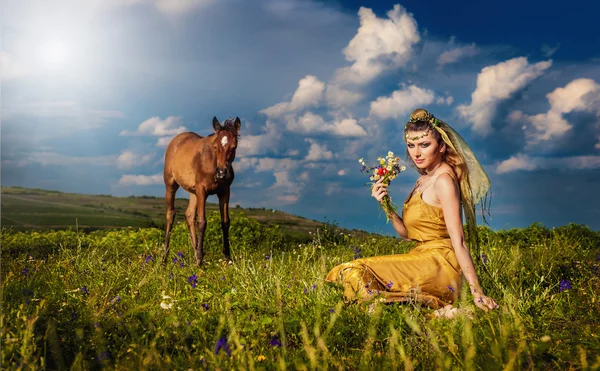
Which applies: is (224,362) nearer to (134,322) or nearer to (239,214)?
(134,322)

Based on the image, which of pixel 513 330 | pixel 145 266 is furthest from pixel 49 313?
pixel 513 330

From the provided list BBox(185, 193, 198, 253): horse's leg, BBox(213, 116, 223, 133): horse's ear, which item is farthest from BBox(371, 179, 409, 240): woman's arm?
BBox(185, 193, 198, 253): horse's leg

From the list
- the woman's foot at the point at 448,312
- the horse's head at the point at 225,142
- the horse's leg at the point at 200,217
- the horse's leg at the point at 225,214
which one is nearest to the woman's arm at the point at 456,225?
the woman's foot at the point at 448,312

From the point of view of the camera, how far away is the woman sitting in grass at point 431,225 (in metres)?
5.22

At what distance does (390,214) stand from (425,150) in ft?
2.82

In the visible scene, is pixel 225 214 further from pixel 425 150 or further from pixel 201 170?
pixel 425 150

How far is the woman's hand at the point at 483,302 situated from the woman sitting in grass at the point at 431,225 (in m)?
0.24

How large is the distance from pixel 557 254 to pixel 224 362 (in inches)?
288

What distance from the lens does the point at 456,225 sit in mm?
5145

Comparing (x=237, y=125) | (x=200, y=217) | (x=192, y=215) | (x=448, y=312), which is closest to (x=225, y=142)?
(x=237, y=125)

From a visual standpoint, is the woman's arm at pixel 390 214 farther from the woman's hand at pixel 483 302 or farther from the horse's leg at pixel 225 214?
the horse's leg at pixel 225 214

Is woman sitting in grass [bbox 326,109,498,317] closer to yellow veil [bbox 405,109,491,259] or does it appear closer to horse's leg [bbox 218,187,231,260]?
yellow veil [bbox 405,109,491,259]

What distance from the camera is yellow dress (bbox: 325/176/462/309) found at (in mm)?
5344

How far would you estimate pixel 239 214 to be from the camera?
12.0 metres
